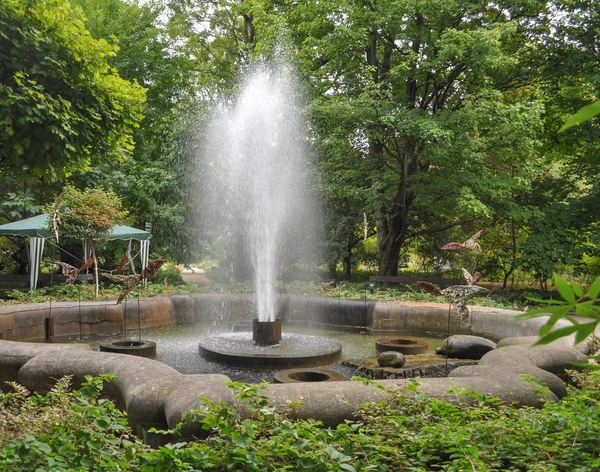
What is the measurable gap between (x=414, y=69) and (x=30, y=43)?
9.96 meters

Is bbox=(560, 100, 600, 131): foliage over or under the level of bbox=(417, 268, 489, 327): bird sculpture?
over

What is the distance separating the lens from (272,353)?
6945 mm

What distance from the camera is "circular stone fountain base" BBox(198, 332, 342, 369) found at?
661cm

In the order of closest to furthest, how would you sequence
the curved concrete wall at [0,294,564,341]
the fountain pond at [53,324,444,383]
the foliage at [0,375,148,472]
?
the foliage at [0,375,148,472]
the fountain pond at [53,324,444,383]
the curved concrete wall at [0,294,564,341]

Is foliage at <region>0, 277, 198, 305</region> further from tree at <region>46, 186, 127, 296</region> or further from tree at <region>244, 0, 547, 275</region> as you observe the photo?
tree at <region>244, 0, 547, 275</region>

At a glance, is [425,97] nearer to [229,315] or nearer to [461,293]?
[229,315]

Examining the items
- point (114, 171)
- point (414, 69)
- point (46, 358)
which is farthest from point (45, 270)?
point (46, 358)

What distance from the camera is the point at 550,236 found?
1347 cm

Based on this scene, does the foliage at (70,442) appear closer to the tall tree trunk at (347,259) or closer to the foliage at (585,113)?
the foliage at (585,113)

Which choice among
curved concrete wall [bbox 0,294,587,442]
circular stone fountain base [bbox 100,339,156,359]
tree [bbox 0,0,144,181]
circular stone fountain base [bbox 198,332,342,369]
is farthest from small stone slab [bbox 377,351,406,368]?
tree [bbox 0,0,144,181]

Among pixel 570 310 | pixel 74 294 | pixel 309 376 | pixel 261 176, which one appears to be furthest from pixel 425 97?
pixel 570 310

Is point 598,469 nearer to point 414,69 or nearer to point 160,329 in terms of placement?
point 160,329

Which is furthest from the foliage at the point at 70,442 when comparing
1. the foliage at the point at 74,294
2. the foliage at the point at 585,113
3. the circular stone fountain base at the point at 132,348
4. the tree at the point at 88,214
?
the tree at the point at 88,214

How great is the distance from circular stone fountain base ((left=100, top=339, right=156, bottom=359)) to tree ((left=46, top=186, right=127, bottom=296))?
5778mm
